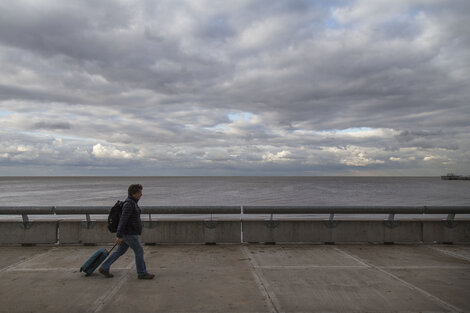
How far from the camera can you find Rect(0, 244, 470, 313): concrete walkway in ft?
14.1

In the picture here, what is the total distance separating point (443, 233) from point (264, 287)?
572 cm

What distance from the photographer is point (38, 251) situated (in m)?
7.16

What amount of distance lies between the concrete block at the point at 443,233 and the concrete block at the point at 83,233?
7700mm

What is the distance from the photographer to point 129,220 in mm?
5348

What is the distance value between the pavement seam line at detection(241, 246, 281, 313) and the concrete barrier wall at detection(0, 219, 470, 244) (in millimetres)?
1297

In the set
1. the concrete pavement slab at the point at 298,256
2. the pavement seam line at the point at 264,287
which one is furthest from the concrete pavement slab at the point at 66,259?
the concrete pavement slab at the point at 298,256

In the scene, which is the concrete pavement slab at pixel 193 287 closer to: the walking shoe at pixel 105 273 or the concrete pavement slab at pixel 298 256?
the walking shoe at pixel 105 273

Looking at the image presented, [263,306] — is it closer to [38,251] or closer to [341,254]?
[341,254]

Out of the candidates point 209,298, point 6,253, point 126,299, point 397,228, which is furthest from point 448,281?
point 6,253

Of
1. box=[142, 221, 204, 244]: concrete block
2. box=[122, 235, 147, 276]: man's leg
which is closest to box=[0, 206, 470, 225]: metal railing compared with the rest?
box=[142, 221, 204, 244]: concrete block

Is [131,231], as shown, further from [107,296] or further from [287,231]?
[287,231]

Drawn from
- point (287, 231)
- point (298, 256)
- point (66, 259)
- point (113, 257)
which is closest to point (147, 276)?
point (113, 257)

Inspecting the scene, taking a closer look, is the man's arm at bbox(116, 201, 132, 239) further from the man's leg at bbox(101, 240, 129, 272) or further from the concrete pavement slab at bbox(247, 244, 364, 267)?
the concrete pavement slab at bbox(247, 244, 364, 267)

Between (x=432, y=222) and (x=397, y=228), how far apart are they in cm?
89
